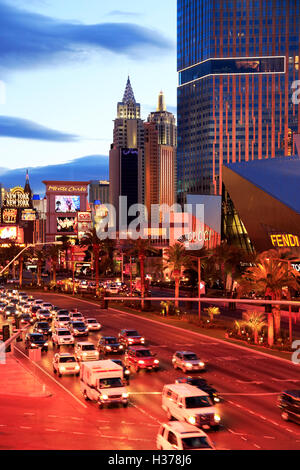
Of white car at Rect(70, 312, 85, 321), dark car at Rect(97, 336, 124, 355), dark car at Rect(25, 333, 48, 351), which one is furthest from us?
white car at Rect(70, 312, 85, 321)

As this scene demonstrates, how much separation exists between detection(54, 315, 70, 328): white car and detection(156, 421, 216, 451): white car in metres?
43.1

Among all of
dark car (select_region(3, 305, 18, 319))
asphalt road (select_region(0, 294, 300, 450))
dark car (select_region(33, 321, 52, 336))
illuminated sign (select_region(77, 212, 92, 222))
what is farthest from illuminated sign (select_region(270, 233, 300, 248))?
illuminated sign (select_region(77, 212, 92, 222))

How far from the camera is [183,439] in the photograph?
2377 cm

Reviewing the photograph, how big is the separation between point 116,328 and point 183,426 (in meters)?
46.2

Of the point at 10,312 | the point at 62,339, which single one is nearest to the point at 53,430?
the point at 62,339

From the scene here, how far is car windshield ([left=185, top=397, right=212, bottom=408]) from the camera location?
3104 centimetres

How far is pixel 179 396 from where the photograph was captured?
3155 cm

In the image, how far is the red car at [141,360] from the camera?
45.6 metres

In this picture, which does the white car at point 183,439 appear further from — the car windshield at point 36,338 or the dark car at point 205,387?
the car windshield at point 36,338

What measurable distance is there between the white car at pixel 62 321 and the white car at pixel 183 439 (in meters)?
43.1

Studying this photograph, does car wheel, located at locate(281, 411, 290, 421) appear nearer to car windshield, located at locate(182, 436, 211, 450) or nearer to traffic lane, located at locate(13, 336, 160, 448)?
traffic lane, located at locate(13, 336, 160, 448)

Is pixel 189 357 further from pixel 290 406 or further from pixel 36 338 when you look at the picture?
pixel 36 338

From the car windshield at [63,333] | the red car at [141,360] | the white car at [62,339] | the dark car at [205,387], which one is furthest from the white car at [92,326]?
the dark car at [205,387]

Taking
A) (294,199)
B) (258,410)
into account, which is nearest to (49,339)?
(258,410)
